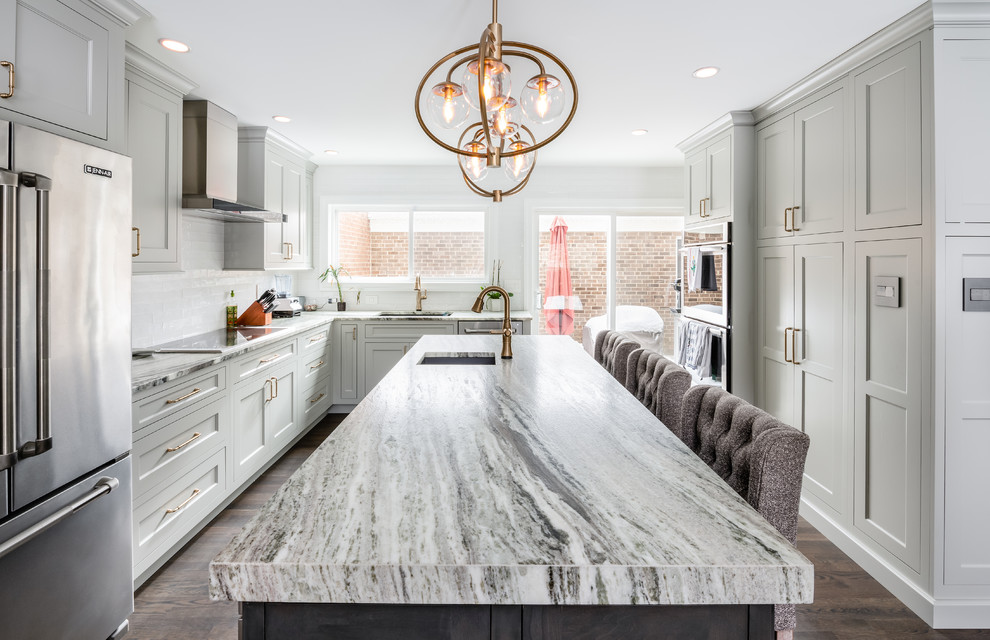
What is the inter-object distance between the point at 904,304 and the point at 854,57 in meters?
1.20

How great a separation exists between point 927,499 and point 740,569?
6.53 feet

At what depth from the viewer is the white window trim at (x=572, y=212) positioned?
17.4 feet

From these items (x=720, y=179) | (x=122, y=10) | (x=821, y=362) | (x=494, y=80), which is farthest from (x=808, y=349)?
(x=122, y=10)

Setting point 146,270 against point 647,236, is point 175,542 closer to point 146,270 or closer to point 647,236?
point 146,270

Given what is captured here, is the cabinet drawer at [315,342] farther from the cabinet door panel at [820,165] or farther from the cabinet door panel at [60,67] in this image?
the cabinet door panel at [820,165]

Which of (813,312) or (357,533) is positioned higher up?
(813,312)

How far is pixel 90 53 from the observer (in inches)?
76.5

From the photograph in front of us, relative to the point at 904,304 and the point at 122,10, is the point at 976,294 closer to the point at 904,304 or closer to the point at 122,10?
the point at 904,304

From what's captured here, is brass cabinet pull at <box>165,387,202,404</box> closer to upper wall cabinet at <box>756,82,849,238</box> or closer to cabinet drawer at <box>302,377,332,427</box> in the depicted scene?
cabinet drawer at <box>302,377,332,427</box>

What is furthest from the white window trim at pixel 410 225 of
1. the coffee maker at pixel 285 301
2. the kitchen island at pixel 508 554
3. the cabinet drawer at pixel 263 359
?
the kitchen island at pixel 508 554

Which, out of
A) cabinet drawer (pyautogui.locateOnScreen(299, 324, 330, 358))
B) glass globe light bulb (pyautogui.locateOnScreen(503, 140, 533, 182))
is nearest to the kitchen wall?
cabinet drawer (pyautogui.locateOnScreen(299, 324, 330, 358))

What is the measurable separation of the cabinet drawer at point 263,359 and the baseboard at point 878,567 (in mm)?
A: 3255

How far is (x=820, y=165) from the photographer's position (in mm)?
2857

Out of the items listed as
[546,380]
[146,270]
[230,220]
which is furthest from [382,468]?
[230,220]
